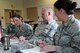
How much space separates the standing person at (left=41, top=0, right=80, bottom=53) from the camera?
53.2 inches

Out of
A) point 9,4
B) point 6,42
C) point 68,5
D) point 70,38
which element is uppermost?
point 9,4

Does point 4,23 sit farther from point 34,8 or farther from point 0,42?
point 0,42

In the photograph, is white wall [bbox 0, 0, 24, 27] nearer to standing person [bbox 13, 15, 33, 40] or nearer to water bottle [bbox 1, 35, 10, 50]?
standing person [bbox 13, 15, 33, 40]

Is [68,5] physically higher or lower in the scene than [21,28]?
higher

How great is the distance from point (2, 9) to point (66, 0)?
24.7 feet

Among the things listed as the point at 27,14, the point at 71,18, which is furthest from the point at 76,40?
the point at 27,14

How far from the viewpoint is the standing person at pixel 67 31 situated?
53.2 inches

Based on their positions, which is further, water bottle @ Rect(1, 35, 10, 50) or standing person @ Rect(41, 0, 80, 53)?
water bottle @ Rect(1, 35, 10, 50)

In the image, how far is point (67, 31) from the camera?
143 centimetres

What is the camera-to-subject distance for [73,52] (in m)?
1.35

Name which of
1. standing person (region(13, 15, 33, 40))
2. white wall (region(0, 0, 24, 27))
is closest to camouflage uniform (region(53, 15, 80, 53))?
standing person (region(13, 15, 33, 40))

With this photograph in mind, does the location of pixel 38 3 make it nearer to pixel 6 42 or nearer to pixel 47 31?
pixel 47 31

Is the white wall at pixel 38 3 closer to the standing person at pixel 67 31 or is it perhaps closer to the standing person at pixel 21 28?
the standing person at pixel 21 28

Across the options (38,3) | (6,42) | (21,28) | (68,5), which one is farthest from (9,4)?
(68,5)
